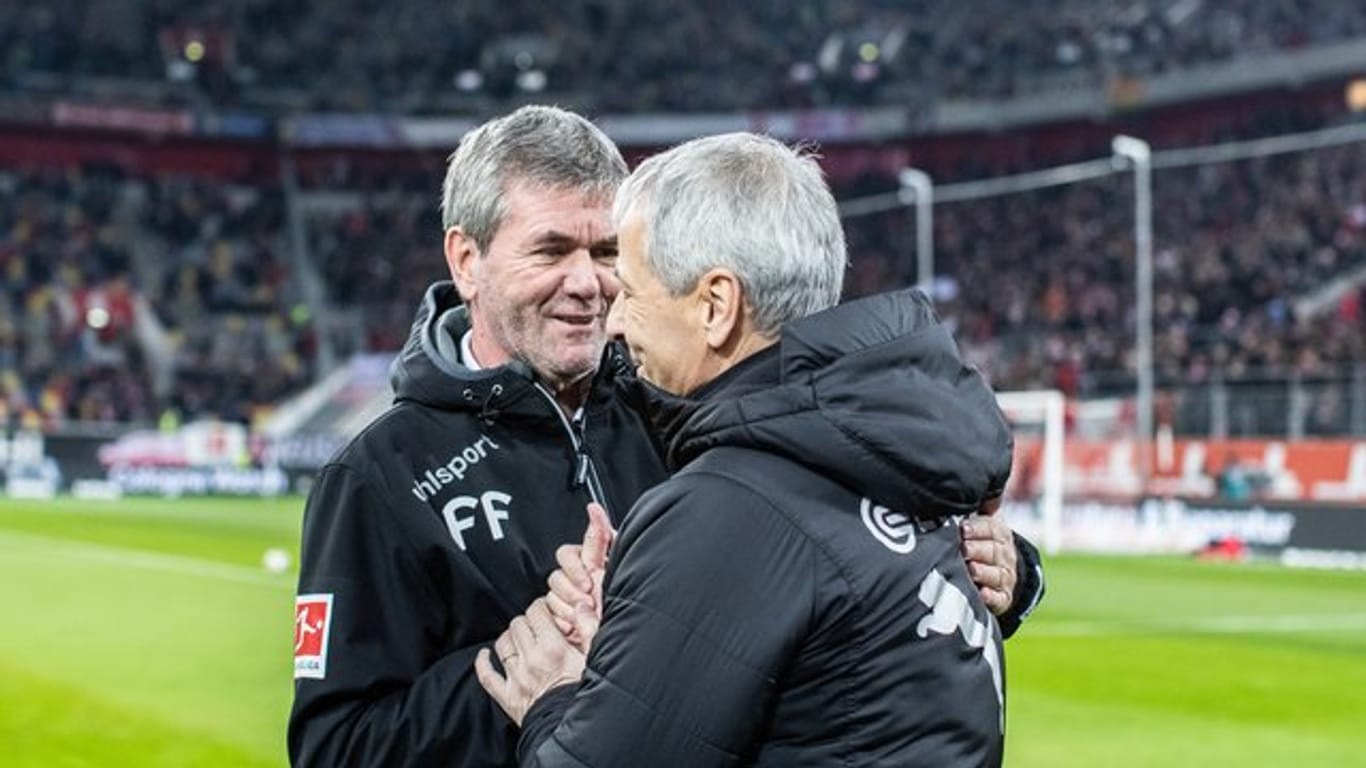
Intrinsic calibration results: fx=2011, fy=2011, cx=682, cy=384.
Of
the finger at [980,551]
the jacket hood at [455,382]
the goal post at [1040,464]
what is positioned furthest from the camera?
the goal post at [1040,464]

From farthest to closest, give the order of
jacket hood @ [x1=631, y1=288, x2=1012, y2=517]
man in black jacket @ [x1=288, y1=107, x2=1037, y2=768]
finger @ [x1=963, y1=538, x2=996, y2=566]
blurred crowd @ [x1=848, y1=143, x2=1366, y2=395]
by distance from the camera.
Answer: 1. blurred crowd @ [x1=848, y1=143, x2=1366, y2=395]
2. finger @ [x1=963, y1=538, x2=996, y2=566]
3. man in black jacket @ [x1=288, y1=107, x2=1037, y2=768]
4. jacket hood @ [x1=631, y1=288, x2=1012, y2=517]

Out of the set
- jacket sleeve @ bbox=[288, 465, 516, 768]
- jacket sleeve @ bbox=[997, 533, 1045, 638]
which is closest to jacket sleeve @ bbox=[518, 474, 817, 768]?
jacket sleeve @ bbox=[288, 465, 516, 768]

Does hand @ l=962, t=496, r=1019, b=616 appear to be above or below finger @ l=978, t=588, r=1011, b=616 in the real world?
above

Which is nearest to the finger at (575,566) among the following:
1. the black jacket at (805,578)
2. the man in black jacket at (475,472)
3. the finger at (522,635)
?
the finger at (522,635)

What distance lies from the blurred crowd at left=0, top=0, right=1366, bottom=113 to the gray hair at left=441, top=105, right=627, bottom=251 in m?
51.1

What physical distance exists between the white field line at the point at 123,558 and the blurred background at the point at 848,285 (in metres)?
0.16

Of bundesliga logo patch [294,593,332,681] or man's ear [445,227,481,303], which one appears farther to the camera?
man's ear [445,227,481,303]

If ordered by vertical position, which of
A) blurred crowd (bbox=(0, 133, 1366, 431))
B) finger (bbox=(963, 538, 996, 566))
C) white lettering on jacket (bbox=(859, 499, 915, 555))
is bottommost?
finger (bbox=(963, 538, 996, 566))

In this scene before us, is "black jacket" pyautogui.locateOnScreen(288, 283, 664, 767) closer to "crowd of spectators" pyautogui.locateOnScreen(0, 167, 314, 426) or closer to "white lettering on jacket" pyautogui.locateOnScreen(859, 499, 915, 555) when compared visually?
"white lettering on jacket" pyautogui.locateOnScreen(859, 499, 915, 555)

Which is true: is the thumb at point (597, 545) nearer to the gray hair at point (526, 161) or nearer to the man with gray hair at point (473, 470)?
the man with gray hair at point (473, 470)

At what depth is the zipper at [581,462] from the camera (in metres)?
3.77

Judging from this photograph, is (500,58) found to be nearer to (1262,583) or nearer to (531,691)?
(1262,583)

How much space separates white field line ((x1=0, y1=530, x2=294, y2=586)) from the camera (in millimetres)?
20688

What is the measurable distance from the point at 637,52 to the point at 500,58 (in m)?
4.32
